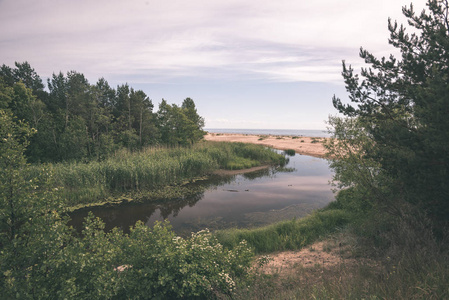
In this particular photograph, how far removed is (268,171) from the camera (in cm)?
2744

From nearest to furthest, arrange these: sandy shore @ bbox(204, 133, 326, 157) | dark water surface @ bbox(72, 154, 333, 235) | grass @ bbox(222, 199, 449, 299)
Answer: grass @ bbox(222, 199, 449, 299) → dark water surface @ bbox(72, 154, 333, 235) → sandy shore @ bbox(204, 133, 326, 157)

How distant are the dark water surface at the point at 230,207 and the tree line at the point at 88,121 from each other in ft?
38.9

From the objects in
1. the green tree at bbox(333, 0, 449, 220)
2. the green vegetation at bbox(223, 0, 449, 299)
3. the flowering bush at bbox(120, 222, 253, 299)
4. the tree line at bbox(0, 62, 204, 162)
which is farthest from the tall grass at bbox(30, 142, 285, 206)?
the green tree at bbox(333, 0, 449, 220)

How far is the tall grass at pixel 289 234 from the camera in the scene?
9.20 m

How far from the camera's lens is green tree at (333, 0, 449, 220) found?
16.3 feet

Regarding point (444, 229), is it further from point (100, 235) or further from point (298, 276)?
point (100, 235)

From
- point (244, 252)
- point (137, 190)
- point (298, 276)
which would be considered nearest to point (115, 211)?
point (137, 190)

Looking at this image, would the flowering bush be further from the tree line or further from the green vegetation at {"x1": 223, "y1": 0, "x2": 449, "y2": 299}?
the tree line

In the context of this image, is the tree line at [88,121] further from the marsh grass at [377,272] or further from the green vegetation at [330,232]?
the marsh grass at [377,272]

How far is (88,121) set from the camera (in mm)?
27922

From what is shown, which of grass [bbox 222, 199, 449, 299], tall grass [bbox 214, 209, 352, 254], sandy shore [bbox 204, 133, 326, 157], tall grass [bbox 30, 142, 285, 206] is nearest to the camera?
grass [bbox 222, 199, 449, 299]

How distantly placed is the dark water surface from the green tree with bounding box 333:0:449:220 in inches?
282

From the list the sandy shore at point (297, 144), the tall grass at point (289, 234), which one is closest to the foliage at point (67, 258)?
the tall grass at point (289, 234)

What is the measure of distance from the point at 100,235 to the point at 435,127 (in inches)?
315
